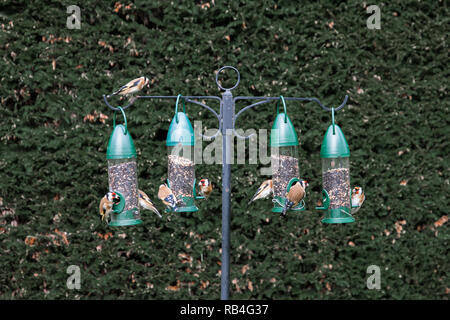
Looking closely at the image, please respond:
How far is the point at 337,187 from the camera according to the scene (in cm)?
274

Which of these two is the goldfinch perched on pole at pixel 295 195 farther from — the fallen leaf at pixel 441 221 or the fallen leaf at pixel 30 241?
the fallen leaf at pixel 30 241

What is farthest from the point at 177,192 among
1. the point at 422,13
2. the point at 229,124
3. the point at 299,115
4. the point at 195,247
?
the point at 422,13

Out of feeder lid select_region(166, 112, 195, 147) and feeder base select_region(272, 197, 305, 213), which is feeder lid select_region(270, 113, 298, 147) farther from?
feeder lid select_region(166, 112, 195, 147)

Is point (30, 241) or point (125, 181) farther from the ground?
point (125, 181)

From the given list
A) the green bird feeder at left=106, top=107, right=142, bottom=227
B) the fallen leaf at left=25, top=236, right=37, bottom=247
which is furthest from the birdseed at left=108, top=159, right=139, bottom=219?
the fallen leaf at left=25, top=236, right=37, bottom=247

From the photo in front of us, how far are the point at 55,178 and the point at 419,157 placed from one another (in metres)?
2.96

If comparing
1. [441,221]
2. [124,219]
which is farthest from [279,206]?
[441,221]

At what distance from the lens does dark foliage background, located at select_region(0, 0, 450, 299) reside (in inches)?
151

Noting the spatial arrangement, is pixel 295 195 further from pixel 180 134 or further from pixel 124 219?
pixel 124 219

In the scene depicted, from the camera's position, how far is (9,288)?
3.88 m

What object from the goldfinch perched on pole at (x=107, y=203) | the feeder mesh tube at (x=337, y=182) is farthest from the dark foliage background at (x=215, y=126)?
the goldfinch perched on pole at (x=107, y=203)

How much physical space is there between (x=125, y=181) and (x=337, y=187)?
1.22m

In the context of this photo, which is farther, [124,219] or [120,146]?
[124,219]

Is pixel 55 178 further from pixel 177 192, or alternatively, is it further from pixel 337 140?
pixel 337 140
